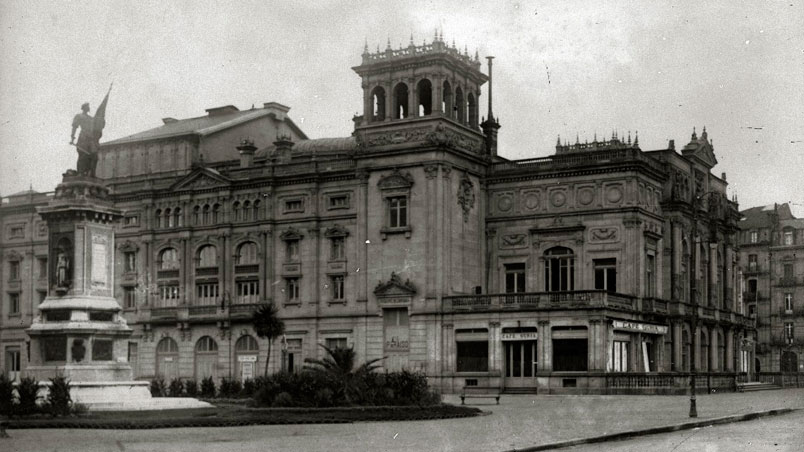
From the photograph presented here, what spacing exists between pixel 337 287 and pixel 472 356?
10539 millimetres

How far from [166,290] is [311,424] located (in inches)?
1807

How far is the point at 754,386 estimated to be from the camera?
75250 mm

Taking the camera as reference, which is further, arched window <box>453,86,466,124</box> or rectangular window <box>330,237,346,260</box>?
rectangular window <box>330,237,346,260</box>

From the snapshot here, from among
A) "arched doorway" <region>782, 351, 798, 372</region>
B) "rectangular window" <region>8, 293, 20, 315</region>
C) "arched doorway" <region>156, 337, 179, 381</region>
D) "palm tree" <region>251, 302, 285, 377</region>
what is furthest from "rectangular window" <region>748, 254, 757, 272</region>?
"rectangular window" <region>8, 293, 20, 315</region>

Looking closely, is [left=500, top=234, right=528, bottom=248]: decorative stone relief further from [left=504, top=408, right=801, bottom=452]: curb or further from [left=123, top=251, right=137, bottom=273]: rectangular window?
[left=504, top=408, right=801, bottom=452]: curb

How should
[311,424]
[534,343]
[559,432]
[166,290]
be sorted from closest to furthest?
1. [559,432]
2. [311,424]
3. [534,343]
4. [166,290]

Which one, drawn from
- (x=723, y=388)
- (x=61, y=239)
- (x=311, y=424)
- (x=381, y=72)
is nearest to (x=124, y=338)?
(x=61, y=239)

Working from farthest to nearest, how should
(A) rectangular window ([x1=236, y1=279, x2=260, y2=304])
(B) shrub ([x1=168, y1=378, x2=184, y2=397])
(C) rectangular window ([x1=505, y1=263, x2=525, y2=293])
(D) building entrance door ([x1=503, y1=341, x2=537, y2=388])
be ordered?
(A) rectangular window ([x1=236, y1=279, x2=260, y2=304]) → (C) rectangular window ([x1=505, y1=263, x2=525, y2=293]) → (D) building entrance door ([x1=503, y1=341, x2=537, y2=388]) → (B) shrub ([x1=168, y1=378, x2=184, y2=397])

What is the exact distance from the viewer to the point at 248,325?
73.9 m

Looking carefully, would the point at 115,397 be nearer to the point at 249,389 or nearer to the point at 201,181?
the point at 249,389

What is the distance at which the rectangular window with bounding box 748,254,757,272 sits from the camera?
374 feet

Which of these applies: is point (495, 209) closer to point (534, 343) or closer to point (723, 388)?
point (534, 343)

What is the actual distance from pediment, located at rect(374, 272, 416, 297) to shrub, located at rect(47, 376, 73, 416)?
35333 mm

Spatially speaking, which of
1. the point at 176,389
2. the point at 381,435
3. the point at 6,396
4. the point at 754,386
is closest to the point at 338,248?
the point at 176,389
